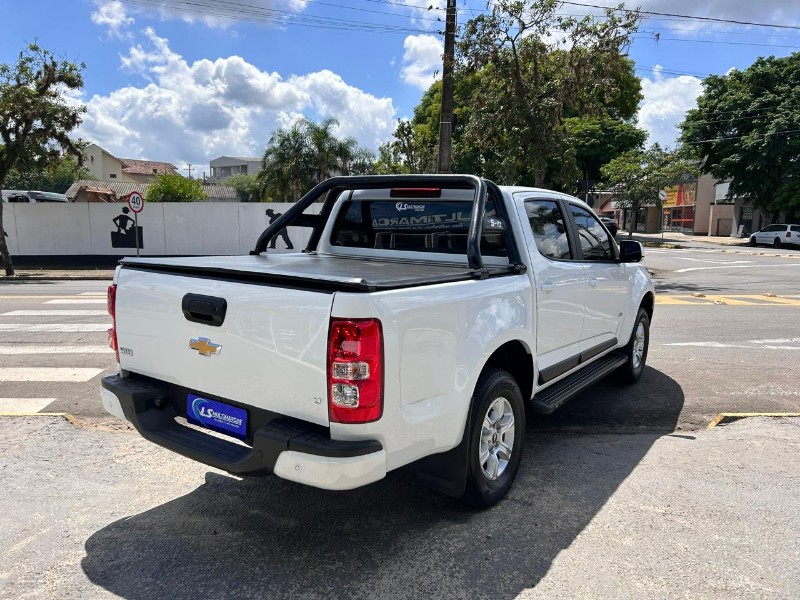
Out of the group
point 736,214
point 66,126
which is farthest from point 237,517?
point 736,214

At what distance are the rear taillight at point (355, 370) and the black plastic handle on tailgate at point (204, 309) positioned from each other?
26.7 inches

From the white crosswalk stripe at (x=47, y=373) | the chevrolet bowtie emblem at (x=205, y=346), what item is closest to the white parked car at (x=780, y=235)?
the white crosswalk stripe at (x=47, y=373)

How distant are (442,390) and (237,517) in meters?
1.48

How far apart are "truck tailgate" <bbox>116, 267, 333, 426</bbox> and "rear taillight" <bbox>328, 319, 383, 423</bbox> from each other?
1.9 inches

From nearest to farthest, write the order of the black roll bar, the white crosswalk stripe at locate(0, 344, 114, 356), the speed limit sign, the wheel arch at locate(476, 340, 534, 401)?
the black roll bar → the wheel arch at locate(476, 340, 534, 401) → the white crosswalk stripe at locate(0, 344, 114, 356) → the speed limit sign

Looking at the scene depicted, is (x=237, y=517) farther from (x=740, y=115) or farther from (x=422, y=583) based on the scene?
(x=740, y=115)

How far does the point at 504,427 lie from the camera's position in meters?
3.67

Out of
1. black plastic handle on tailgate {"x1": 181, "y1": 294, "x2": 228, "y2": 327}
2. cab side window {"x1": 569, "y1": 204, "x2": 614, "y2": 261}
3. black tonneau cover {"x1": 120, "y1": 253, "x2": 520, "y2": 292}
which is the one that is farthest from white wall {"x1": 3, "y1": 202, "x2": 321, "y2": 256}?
black plastic handle on tailgate {"x1": 181, "y1": 294, "x2": 228, "y2": 327}

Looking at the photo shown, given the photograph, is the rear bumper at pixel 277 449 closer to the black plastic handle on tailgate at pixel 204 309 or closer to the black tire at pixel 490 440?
the black plastic handle on tailgate at pixel 204 309

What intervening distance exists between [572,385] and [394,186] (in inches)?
77.9

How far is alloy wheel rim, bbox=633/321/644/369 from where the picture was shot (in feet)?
20.0

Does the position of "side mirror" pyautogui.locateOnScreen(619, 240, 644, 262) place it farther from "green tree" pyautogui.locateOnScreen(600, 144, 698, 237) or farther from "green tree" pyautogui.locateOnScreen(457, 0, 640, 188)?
"green tree" pyautogui.locateOnScreen(600, 144, 698, 237)

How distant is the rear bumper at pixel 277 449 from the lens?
105 inches

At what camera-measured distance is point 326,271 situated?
360 centimetres
